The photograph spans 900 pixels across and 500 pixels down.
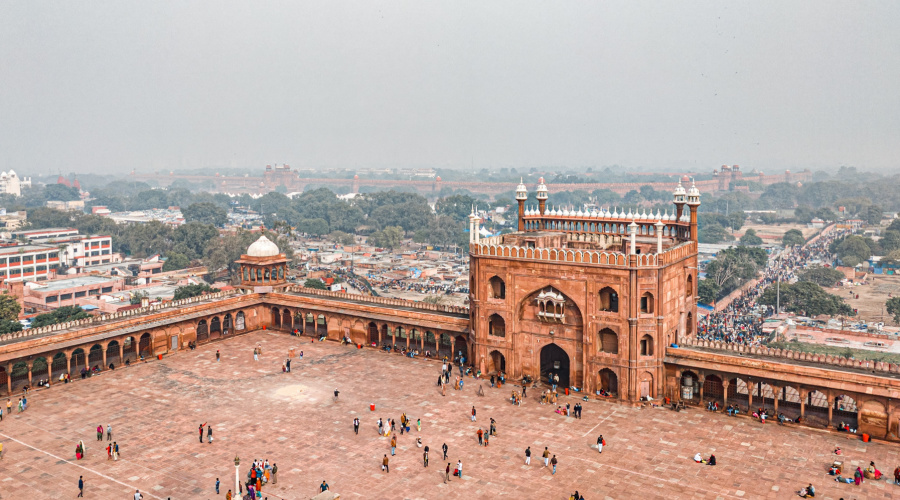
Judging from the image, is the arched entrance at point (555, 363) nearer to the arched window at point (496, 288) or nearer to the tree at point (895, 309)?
the arched window at point (496, 288)

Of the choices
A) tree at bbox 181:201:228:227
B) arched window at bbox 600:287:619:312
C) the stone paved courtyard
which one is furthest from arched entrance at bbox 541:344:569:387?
tree at bbox 181:201:228:227

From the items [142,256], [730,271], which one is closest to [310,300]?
[730,271]

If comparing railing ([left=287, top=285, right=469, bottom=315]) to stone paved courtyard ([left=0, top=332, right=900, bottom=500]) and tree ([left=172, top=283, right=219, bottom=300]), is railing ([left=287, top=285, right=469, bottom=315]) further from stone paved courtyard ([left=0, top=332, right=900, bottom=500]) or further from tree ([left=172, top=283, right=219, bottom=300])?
tree ([left=172, top=283, right=219, bottom=300])

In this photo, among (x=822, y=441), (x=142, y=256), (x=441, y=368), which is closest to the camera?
(x=822, y=441)

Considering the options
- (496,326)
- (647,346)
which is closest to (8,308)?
(496,326)

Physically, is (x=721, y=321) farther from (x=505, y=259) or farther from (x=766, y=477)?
(x=766, y=477)

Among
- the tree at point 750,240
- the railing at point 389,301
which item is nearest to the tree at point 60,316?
the railing at point 389,301
